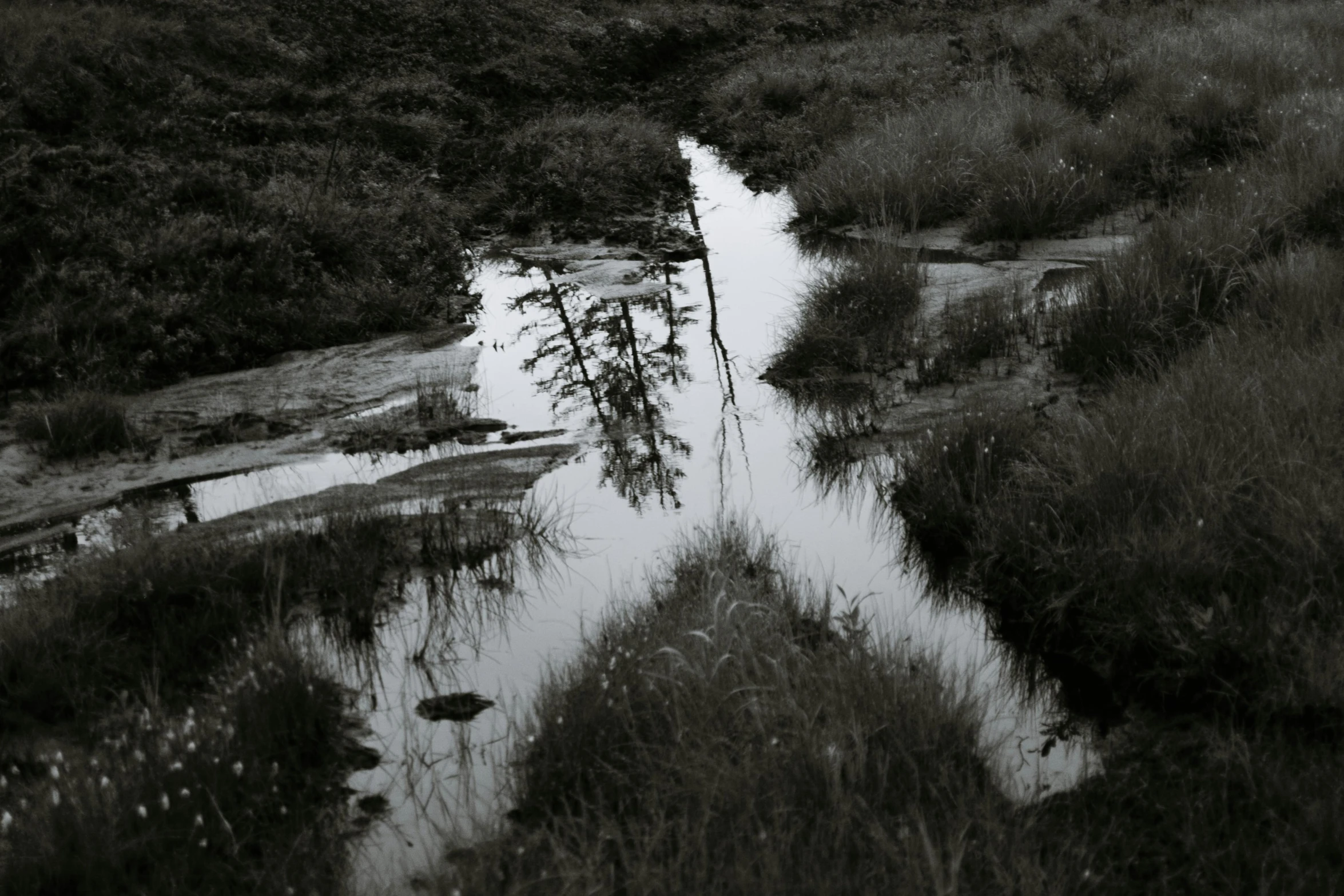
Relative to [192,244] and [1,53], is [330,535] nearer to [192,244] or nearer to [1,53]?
[192,244]

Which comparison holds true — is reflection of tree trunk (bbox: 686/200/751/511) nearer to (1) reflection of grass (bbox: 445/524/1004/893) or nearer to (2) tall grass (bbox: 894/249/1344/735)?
(2) tall grass (bbox: 894/249/1344/735)

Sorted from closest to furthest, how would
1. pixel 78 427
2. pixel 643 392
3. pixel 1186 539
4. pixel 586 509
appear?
pixel 1186 539, pixel 586 509, pixel 78 427, pixel 643 392

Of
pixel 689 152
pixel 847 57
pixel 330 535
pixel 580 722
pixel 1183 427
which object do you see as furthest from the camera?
pixel 847 57

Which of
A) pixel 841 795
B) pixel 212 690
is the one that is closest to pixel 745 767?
pixel 841 795

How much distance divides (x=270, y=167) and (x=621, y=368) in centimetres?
445

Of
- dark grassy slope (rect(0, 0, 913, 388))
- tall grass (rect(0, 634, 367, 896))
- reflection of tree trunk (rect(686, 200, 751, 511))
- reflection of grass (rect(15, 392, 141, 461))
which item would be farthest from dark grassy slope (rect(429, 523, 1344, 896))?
dark grassy slope (rect(0, 0, 913, 388))

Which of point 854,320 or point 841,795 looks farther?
point 854,320

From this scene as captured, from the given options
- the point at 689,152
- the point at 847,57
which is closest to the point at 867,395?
the point at 689,152

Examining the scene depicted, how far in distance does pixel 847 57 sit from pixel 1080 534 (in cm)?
1303

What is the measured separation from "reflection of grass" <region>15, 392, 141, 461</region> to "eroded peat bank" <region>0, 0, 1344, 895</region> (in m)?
0.03

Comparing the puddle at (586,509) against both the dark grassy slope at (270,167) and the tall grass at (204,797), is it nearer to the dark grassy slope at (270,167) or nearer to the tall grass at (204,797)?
the tall grass at (204,797)

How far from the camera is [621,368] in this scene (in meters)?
7.38

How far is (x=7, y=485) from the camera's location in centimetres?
586

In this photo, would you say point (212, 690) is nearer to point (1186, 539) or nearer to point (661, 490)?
point (661, 490)
